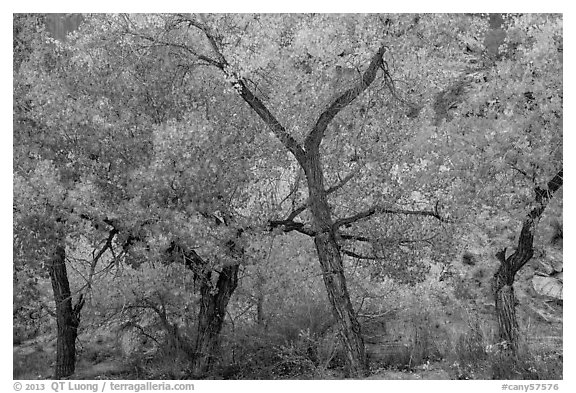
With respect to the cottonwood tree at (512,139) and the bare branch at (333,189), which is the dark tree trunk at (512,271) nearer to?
the cottonwood tree at (512,139)

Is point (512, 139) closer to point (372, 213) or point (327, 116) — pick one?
point (372, 213)

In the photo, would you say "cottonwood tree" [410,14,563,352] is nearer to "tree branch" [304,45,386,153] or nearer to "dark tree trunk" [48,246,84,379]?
"tree branch" [304,45,386,153]

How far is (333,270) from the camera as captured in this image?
10.4 meters

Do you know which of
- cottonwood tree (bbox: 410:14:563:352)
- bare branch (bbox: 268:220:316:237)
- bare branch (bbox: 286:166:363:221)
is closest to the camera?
cottonwood tree (bbox: 410:14:563:352)

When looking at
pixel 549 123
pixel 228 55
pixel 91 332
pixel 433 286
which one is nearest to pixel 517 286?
pixel 433 286

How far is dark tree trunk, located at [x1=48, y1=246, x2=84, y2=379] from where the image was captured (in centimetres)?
1055

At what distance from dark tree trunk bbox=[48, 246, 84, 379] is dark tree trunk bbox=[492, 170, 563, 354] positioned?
22.8ft

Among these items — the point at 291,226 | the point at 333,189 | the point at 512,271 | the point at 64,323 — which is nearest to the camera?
the point at 291,226

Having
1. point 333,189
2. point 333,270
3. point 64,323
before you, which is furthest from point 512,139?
point 64,323

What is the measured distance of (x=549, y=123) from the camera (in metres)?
10.1

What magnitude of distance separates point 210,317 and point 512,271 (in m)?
5.15

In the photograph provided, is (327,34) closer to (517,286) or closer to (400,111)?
(400,111)

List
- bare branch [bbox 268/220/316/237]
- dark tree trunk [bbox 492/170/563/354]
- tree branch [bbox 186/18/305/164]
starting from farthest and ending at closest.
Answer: bare branch [bbox 268/220/316/237], dark tree trunk [bbox 492/170/563/354], tree branch [bbox 186/18/305/164]

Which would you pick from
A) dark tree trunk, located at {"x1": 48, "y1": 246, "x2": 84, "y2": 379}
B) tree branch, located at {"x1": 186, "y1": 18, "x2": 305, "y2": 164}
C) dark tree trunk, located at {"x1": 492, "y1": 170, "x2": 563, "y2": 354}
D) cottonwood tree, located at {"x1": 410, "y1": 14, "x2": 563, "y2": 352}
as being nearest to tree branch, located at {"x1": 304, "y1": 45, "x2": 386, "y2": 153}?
tree branch, located at {"x1": 186, "y1": 18, "x2": 305, "y2": 164}
